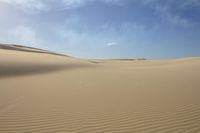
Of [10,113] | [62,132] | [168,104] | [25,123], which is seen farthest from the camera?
[168,104]

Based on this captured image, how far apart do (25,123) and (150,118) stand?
2.96 m

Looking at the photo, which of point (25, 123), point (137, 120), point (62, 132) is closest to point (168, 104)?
point (137, 120)

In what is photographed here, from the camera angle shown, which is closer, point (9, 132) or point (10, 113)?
point (9, 132)

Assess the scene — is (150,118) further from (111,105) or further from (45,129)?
(45,129)

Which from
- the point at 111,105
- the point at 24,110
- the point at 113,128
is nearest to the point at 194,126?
the point at 113,128

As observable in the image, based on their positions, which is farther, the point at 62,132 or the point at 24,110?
the point at 24,110

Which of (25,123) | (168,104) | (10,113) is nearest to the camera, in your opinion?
(25,123)

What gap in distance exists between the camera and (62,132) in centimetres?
425

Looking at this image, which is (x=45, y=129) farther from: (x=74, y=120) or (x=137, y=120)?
(x=137, y=120)

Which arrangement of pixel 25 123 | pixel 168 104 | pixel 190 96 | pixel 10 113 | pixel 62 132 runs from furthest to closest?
pixel 190 96 < pixel 168 104 < pixel 10 113 < pixel 25 123 < pixel 62 132

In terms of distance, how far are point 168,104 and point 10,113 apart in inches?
176

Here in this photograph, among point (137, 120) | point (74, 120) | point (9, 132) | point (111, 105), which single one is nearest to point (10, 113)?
point (9, 132)

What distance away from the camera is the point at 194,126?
4.34 meters

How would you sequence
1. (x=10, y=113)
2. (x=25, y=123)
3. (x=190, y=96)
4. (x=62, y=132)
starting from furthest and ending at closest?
(x=190, y=96), (x=10, y=113), (x=25, y=123), (x=62, y=132)
